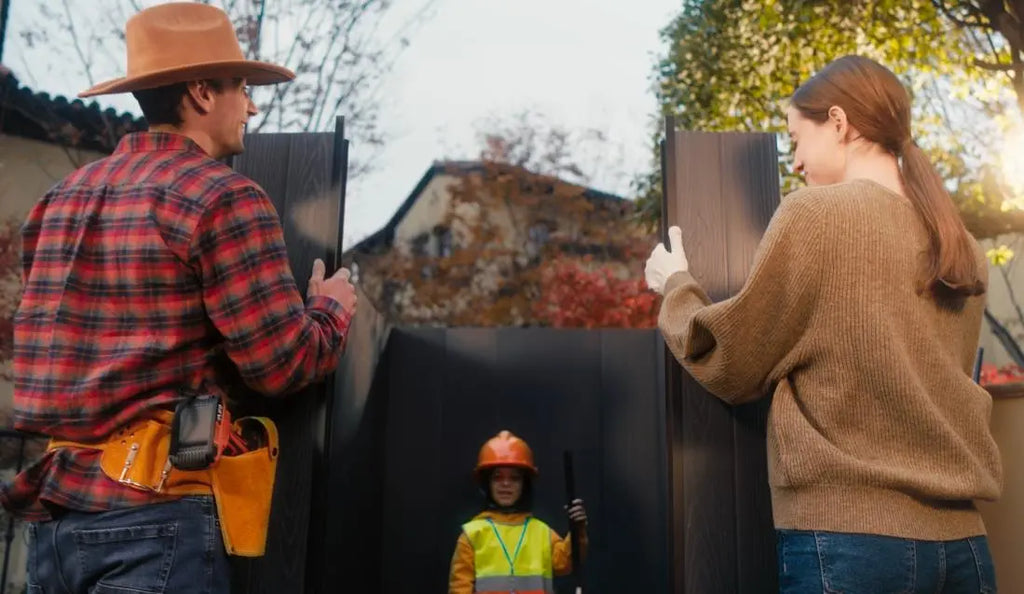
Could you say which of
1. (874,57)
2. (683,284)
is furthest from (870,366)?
(874,57)

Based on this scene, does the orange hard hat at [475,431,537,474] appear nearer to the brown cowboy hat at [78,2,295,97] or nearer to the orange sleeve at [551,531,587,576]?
the orange sleeve at [551,531,587,576]

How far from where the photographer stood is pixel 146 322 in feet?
5.07

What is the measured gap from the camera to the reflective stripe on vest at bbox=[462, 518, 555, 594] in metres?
3.63

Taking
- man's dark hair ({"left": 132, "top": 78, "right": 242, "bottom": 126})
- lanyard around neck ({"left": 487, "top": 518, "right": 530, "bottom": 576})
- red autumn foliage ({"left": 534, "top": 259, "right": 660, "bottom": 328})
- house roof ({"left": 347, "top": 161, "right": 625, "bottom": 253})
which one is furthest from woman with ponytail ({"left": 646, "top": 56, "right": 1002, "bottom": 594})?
house roof ({"left": 347, "top": 161, "right": 625, "bottom": 253})

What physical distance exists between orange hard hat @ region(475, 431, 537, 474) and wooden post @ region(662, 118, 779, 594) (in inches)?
71.0

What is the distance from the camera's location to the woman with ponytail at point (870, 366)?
4.78ft

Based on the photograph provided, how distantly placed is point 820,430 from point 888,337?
0.18 metres

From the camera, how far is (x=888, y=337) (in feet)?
4.95

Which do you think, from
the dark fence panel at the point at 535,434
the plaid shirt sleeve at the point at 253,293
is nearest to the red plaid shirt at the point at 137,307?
the plaid shirt sleeve at the point at 253,293

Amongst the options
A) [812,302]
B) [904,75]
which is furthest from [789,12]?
[812,302]

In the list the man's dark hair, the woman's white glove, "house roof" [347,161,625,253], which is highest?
"house roof" [347,161,625,253]

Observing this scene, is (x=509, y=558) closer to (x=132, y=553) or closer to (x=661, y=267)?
(x=661, y=267)

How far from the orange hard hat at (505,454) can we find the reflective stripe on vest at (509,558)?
10.1 inches

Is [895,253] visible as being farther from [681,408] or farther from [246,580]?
[246,580]
